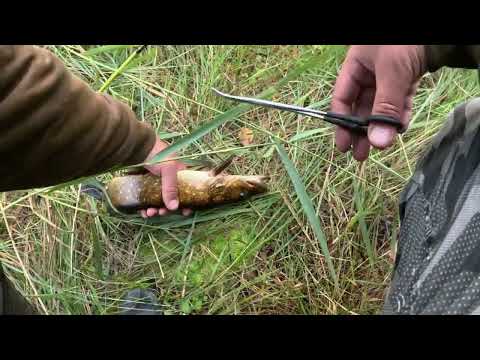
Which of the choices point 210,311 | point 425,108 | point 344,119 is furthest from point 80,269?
point 425,108

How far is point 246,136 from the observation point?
2.39 metres

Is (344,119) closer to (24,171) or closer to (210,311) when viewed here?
(24,171)

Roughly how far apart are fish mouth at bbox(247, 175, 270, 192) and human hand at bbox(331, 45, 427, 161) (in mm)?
651

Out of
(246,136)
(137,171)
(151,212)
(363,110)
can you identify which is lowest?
(151,212)

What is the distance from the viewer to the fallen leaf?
2.38 metres

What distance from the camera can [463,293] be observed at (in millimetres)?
1016

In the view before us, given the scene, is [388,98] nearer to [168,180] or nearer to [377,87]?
[377,87]

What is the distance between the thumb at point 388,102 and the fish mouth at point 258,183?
0.83m

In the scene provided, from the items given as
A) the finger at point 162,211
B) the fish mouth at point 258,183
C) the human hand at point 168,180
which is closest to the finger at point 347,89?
the fish mouth at point 258,183

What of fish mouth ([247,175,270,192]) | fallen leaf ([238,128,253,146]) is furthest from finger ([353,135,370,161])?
fallen leaf ([238,128,253,146])

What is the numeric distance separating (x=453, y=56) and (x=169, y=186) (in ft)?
4.54

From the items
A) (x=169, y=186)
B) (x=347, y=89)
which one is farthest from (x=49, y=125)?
(x=169, y=186)

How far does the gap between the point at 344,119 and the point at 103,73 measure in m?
1.45
